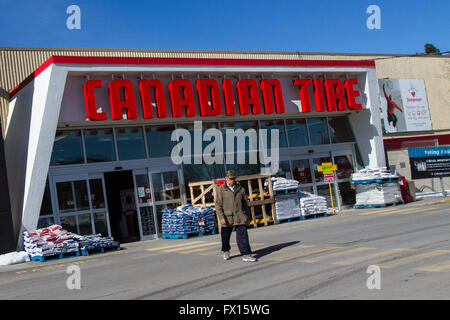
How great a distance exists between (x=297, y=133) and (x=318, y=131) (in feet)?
3.97

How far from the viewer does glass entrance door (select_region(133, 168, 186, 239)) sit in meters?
18.2

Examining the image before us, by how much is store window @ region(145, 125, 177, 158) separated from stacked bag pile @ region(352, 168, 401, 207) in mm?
8310

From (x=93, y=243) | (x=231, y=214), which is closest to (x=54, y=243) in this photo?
(x=93, y=243)

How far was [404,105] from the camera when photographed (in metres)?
27.7

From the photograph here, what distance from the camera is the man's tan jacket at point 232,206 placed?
399 inches

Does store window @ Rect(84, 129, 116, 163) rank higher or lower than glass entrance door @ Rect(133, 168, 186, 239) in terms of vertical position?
higher

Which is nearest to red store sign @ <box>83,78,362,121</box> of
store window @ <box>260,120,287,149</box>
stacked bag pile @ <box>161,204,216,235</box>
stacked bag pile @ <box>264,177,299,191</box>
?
store window @ <box>260,120,287,149</box>

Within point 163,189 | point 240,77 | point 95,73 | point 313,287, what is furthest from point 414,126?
point 313,287

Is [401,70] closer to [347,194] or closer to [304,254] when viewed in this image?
[347,194]

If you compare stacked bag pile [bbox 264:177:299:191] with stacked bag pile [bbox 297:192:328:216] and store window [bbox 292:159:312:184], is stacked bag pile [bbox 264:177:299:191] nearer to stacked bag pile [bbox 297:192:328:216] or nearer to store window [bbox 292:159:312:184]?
stacked bag pile [bbox 297:192:328:216]

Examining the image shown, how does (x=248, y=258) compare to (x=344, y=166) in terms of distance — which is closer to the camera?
(x=248, y=258)

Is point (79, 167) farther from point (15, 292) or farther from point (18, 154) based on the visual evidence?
point (15, 292)

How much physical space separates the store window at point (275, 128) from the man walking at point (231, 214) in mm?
10914

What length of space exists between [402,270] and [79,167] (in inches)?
494
